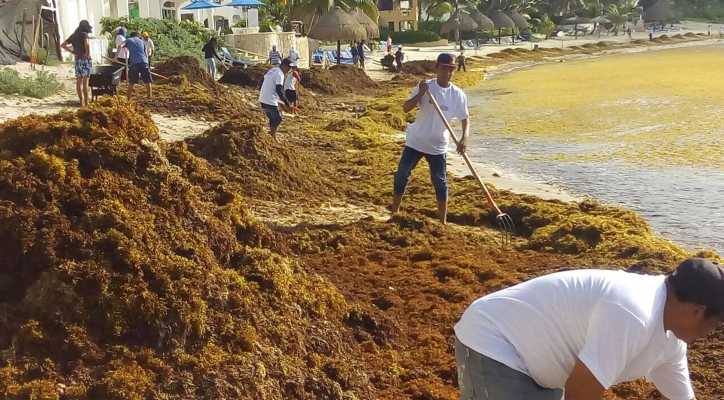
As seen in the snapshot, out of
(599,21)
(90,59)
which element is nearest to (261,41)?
(90,59)

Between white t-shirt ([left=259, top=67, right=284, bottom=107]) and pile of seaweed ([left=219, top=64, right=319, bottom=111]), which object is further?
pile of seaweed ([left=219, top=64, right=319, bottom=111])

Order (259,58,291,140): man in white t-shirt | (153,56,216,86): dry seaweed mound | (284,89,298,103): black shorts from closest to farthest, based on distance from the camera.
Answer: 1. (259,58,291,140): man in white t-shirt
2. (284,89,298,103): black shorts
3. (153,56,216,86): dry seaweed mound

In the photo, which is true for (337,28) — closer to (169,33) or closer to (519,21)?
(169,33)

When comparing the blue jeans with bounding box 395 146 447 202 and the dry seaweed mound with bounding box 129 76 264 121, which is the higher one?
the dry seaweed mound with bounding box 129 76 264 121

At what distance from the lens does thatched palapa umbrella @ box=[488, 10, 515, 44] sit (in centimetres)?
5819

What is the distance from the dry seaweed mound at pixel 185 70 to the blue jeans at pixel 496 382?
1589 centimetres

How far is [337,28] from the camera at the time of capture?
30422 millimetres

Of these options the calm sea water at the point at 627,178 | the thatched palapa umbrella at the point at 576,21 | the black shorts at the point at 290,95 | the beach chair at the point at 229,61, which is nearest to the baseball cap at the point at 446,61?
the calm sea water at the point at 627,178

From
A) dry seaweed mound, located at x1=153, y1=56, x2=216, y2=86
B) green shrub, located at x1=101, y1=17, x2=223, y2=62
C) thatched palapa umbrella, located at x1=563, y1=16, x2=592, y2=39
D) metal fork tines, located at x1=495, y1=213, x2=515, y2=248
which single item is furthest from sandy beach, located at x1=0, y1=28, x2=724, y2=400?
thatched palapa umbrella, located at x1=563, y1=16, x2=592, y2=39

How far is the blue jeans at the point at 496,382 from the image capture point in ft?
8.13

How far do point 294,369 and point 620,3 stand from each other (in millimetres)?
84544

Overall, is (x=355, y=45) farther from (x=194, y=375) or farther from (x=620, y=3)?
(x=620, y=3)

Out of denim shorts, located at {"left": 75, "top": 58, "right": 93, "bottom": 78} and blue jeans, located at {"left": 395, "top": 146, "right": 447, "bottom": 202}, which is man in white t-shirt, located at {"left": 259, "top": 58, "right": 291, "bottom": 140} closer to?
denim shorts, located at {"left": 75, "top": 58, "right": 93, "bottom": 78}

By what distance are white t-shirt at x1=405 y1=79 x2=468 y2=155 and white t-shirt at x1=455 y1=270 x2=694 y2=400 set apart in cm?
461
